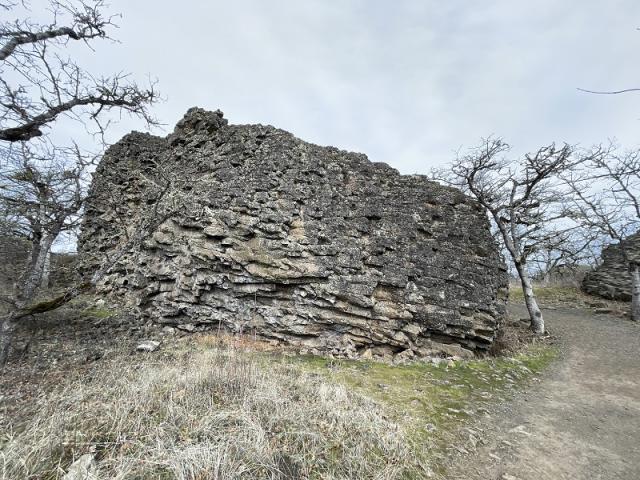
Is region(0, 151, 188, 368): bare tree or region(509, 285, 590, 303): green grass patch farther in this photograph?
region(509, 285, 590, 303): green grass patch

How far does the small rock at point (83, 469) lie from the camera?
2479 mm

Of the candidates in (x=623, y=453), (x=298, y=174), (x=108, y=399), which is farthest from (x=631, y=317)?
(x=108, y=399)

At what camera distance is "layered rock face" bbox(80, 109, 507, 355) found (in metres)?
7.52

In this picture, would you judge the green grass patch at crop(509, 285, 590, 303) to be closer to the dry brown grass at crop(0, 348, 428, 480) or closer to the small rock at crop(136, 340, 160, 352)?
the dry brown grass at crop(0, 348, 428, 480)

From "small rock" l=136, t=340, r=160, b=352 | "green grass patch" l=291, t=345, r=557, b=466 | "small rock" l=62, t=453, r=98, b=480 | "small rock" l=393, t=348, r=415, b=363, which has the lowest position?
"green grass patch" l=291, t=345, r=557, b=466

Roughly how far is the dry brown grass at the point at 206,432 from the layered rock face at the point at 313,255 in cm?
303

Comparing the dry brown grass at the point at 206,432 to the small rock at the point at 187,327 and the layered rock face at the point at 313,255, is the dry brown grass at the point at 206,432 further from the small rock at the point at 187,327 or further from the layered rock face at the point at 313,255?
the layered rock face at the point at 313,255

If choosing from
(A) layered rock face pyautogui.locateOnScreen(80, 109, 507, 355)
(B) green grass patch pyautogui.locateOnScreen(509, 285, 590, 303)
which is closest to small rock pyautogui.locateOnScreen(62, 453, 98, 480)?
(A) layered rock face pyautogui.locateOnScreen(80, 109, 507, 355)

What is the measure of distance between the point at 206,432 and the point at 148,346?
3.83 meters

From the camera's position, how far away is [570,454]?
390 centimetres

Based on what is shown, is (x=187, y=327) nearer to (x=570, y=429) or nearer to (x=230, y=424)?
(x=230, y=424)

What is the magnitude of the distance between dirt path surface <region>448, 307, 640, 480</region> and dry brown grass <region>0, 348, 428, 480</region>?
118cm

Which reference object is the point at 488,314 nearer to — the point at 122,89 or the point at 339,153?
the point at 339,153

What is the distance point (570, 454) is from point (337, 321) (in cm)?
464
